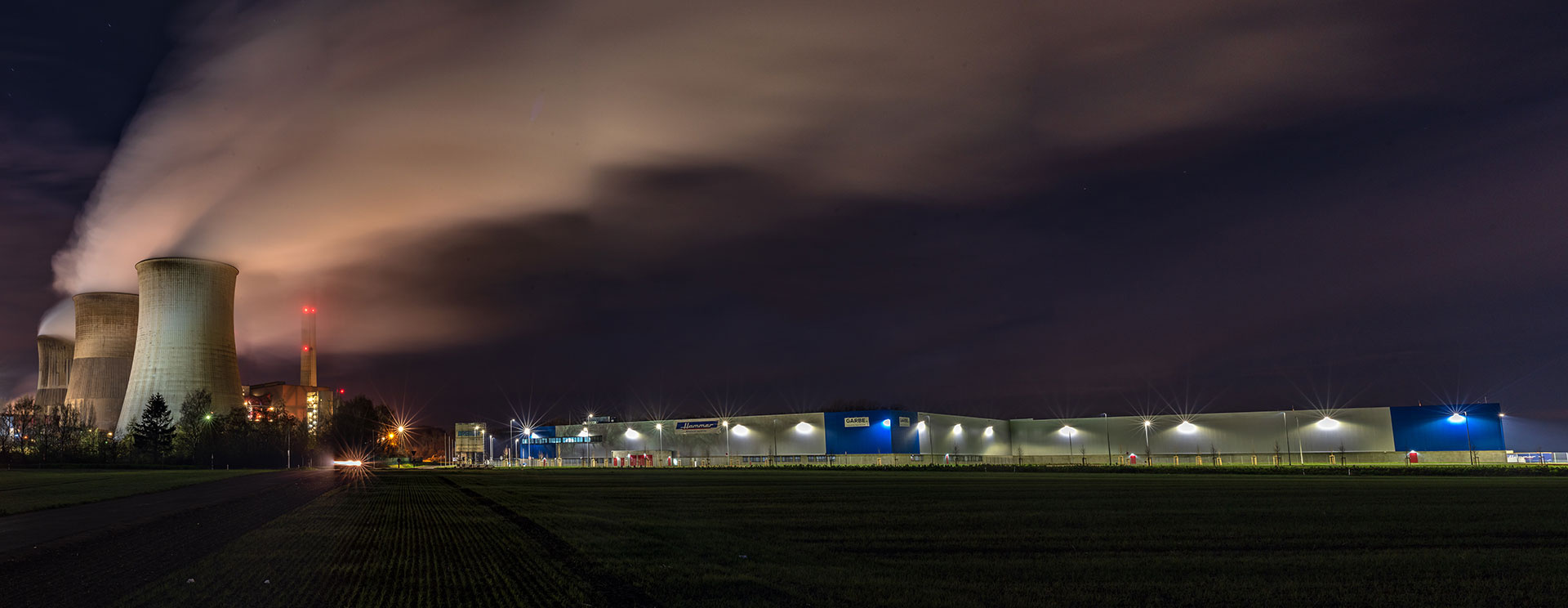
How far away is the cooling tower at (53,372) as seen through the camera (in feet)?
355

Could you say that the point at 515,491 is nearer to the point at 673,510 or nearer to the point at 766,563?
Answer: the point at 673,510

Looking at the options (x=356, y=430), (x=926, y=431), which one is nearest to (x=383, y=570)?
(x=926, y=431)

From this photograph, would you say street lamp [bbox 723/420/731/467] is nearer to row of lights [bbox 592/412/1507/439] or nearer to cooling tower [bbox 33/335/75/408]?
row of lights [bbox 592/412/1507/439]

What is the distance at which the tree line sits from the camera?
87750mm

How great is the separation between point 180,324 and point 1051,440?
7956 cm

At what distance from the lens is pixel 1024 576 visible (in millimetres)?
9945

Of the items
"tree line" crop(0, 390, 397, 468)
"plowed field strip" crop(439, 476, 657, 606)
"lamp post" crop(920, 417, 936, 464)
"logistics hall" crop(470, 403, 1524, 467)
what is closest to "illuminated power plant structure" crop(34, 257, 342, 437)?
"tree line" crop(0, 390, 397, 468)

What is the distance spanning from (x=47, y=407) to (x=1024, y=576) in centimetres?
14195

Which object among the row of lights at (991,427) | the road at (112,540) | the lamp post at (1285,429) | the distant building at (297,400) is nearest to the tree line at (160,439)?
the row of lights at (991,427)

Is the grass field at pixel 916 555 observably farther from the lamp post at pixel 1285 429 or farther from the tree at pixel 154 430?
the tree at pixel 154 430

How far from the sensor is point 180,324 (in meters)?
73.2

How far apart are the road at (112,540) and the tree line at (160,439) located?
6280cm

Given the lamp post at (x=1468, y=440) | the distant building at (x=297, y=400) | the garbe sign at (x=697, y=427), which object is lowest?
the lamp post at (x=1468, y=440)

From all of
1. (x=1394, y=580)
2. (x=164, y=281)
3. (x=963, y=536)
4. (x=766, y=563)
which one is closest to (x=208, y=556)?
(x=766, y=563)
